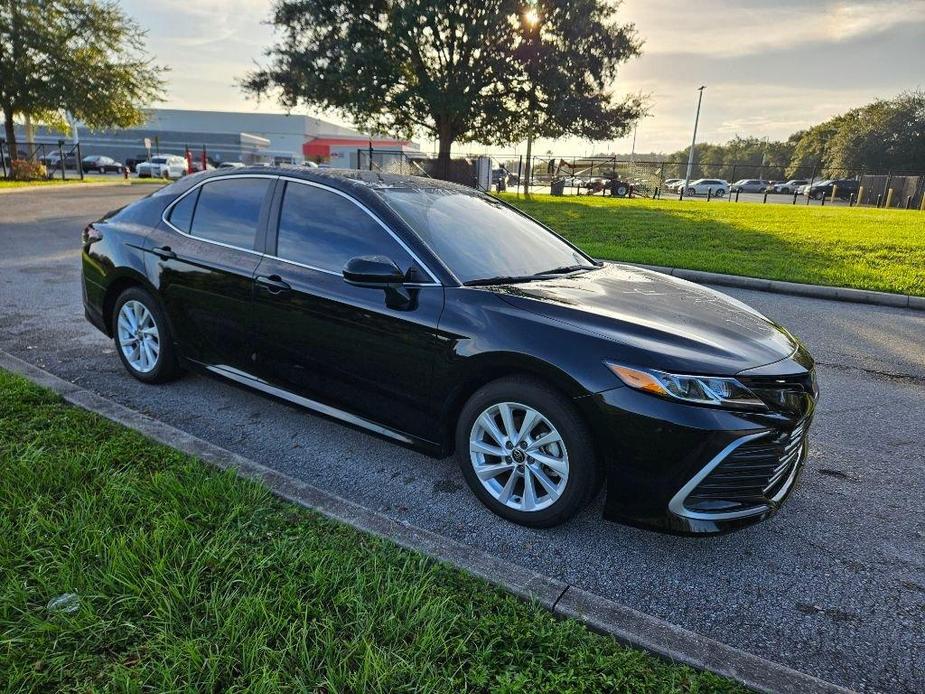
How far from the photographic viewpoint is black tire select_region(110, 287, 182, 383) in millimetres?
4238

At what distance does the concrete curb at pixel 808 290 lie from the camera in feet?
26.0

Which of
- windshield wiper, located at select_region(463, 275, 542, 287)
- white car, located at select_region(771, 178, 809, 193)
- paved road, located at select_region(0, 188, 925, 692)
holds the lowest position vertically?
paved road, located at select_region(0, 188, 925, 692)

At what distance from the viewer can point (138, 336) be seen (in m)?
4.42

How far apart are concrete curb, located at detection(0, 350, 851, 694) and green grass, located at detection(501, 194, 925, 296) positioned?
311 inches

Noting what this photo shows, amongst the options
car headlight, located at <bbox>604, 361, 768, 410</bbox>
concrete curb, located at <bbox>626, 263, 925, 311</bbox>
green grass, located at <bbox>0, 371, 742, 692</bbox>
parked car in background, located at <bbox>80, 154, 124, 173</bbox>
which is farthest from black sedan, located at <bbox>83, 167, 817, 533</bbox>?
parked car in background, located at <bbox>80, 154, 124, 173</bbox>

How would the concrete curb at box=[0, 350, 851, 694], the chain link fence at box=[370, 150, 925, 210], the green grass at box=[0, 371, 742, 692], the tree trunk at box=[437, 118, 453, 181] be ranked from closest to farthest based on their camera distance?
the green grass at box=[0, 371, 742, 692], the concrete curb at box=[0, 350, 851, 694], the tree trunk at box=[437, 118, 453, 181], the chain link fence at box=[370, 150, 925, 210]

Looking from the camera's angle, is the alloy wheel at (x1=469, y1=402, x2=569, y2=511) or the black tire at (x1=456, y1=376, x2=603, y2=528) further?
the alloy wheel at (x1=469, y1=402, x2=569, y2=511)

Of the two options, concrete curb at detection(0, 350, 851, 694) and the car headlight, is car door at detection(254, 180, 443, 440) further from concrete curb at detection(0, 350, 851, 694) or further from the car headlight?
the car headlight

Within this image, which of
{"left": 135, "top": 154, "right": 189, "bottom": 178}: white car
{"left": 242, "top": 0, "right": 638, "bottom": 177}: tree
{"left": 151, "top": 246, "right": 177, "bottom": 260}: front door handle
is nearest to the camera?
{"left": 151, "top": 246, "right": 177, "bottom": 260}: front door handle

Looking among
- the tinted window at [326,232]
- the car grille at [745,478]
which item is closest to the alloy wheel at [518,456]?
the car grille at [745,478]

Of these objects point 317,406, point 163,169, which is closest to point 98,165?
point 163,169

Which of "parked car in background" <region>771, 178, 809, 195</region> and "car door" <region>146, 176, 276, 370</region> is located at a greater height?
"parked car in background" <region>771, 178, 809, 195</region>

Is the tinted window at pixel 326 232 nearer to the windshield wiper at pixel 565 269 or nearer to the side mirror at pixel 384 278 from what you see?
the side mirror at pixel 384 278

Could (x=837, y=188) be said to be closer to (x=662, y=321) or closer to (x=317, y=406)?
(x=662, y=321)
